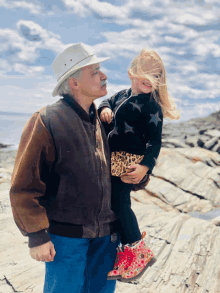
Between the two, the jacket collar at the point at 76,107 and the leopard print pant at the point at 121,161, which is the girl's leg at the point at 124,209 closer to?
the leopard print pant at the point at 121,161

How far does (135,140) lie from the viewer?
2.01m

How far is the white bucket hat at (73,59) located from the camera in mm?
1774

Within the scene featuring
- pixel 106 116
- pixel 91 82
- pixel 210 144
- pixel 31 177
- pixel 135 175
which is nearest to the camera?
pixel 31 177

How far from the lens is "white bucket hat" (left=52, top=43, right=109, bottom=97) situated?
1.77 meters

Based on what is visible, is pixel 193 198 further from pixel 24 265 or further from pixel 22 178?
pixel 22 178

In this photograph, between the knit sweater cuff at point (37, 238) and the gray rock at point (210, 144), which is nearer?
the knit sweater cuff at point (37, 238)

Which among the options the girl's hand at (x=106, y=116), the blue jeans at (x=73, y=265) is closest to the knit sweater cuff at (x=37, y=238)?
the blue jeans at (x=73, y=265)

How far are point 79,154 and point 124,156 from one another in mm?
383

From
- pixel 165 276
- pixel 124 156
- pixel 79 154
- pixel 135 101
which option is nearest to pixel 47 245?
pixel 79 154

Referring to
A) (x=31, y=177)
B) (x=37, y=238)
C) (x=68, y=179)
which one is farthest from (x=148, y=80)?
(x=37, y=238)

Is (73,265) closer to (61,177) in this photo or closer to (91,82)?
(61,177)

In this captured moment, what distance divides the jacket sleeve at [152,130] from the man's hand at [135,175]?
0.04 meters

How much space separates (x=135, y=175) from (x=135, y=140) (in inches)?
10.4

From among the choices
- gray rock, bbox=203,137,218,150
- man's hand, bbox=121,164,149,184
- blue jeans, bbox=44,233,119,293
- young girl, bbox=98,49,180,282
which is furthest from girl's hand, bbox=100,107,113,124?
gray rock, bbox=203,137,218,150
